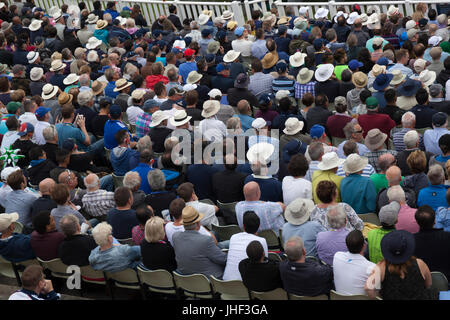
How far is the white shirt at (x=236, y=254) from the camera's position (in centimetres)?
696

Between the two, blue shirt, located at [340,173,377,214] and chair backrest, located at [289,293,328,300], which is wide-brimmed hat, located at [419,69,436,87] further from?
chair backrest, located at [289,293,328,300]

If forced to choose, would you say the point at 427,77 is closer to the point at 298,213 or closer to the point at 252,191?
the point at 252,191

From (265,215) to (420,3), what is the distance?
10.1 meters

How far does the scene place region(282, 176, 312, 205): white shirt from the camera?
8.23m

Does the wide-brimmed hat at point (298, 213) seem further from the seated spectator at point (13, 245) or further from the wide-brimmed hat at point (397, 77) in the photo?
the wide-brimmed hat at point (397, 77)

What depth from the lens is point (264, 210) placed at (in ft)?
25.5

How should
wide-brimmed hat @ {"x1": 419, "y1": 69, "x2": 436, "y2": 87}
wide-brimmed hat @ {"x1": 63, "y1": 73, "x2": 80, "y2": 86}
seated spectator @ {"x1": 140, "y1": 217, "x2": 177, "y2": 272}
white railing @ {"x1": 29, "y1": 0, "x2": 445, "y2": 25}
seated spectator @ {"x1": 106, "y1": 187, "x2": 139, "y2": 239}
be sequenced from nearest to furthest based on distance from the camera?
1. seated spectator @ {"x1": 140, "y1": 217, "x2": 177, "y2": 272}
2. seated spectator @ {"x1": 106, "y1": 187, "x2": 139, "y2": 239}
3. wide-brimmed hat @ {"x1": 419, "y1": 69, "x2": 436, "y2": 87}
4. wide-brimmed hat @ {"x1": 63, "y1": 73, "x2": 80, "y2": 86}
5. white railing @ {"x1": 29, "y1": 0, "x2": 445, "y2": 25}

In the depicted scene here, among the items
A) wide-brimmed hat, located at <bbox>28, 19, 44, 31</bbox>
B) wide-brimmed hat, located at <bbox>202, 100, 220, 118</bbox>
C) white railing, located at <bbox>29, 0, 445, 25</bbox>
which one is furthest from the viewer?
wide-brimmed hat, located at <bbox>28, 19, 44, 31</bbox>

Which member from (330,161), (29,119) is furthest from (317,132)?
(29,119)

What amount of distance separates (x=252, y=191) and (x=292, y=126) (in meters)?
2.34

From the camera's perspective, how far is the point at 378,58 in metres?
13.1

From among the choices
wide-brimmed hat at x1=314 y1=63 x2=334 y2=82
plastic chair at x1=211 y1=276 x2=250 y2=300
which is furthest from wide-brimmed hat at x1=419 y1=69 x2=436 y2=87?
plastic chair at x1=211 y1=276 x2=250 y2=300

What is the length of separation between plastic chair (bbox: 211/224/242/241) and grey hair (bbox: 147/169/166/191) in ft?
3.31

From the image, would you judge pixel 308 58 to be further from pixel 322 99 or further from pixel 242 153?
pixel 242 153
